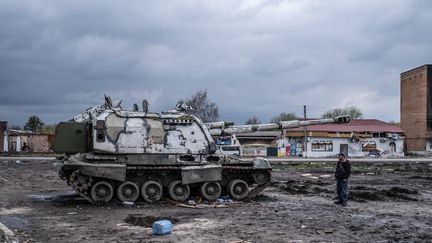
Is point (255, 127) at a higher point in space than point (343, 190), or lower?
higher

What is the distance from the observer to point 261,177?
56.2ft

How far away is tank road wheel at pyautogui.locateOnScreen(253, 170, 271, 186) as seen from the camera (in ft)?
56.0

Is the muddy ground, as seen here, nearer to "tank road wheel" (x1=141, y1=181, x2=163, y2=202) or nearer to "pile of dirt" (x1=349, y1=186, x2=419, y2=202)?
"pile of dirt" (x1=349, y1=186, x2=419, y2=202)

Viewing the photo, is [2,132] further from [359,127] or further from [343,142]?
[359,127]

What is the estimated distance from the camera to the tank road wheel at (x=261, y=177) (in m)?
17.1

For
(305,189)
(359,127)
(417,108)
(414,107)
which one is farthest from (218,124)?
(414,107)

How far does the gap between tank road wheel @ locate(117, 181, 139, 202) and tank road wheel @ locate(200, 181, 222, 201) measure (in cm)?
199

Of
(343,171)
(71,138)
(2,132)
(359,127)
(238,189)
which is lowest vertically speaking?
(238,189)

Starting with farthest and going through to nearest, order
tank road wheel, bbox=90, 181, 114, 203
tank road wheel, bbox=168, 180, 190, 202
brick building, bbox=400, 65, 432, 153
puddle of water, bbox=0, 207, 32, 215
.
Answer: brick building, bbox=400, 65, 432, 153 → tank road wheel, bbox=168, 180, 190, 202 → tank road wheel, bbox=90, 181, 114, 203 → puddle of water, bbox=0, 207, 32, 215

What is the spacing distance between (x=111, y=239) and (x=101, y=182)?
563cm

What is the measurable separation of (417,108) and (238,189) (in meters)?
58.8

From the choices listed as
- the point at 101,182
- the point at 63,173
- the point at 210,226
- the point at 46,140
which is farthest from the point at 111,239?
the point at 46,140

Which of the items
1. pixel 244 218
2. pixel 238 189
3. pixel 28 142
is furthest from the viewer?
pixel 28 142

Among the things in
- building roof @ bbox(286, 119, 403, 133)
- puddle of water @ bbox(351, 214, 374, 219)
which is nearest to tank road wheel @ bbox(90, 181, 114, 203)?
puddle of water @ bbox(351, 214, 374, 219)
